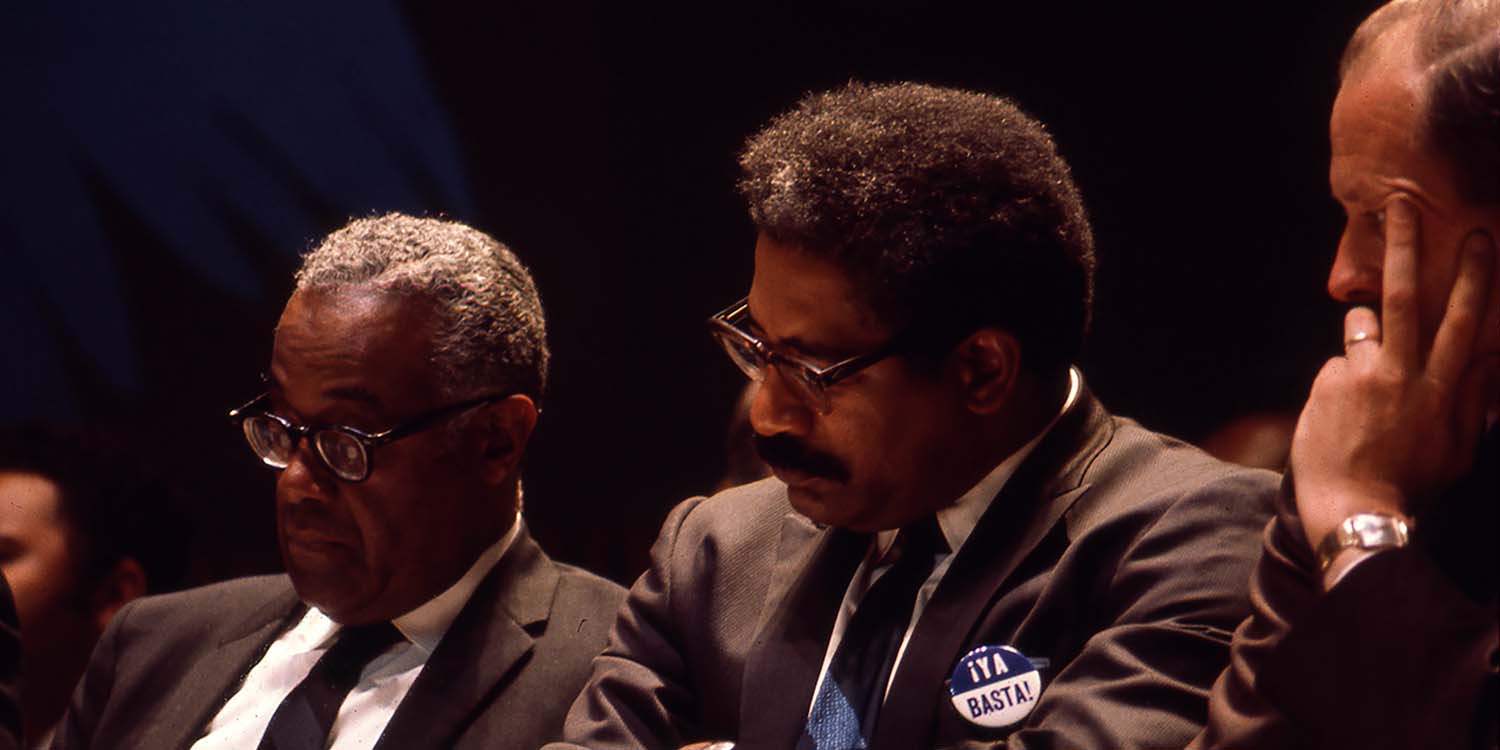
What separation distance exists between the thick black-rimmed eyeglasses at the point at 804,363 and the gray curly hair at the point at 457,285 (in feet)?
1.87

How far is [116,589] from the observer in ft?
11.7

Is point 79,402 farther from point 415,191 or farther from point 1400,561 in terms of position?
point 1400,561

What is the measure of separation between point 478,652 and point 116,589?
121 centimetres

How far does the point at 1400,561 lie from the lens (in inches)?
65.7

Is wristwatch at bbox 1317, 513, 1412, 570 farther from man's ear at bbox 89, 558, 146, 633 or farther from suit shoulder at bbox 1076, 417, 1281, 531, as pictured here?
man's ear at bbox 89, 558, 146, 633

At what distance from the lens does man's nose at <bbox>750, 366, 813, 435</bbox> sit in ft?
7.39

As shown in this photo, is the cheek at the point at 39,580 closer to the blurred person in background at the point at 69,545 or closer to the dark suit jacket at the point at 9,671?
the blurred person in background at the point at 69,545

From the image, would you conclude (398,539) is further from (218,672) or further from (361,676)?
(218,672)

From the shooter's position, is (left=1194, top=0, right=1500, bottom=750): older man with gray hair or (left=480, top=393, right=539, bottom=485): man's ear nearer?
(left=1194, top=0, right=1500, bottom=750): older man with gray hair

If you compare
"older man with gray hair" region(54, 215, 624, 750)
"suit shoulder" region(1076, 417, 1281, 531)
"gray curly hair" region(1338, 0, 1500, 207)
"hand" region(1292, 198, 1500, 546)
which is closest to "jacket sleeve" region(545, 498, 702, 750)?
"older man with gray hair" region(54, 215, 624, 750)

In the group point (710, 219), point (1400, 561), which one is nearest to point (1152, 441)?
point (1400, 561)

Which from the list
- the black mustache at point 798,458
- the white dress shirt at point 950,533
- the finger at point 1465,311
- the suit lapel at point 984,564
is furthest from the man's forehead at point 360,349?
the finger at point 1465,311

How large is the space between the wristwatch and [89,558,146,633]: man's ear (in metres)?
2.56

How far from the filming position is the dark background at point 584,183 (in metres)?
3.54
